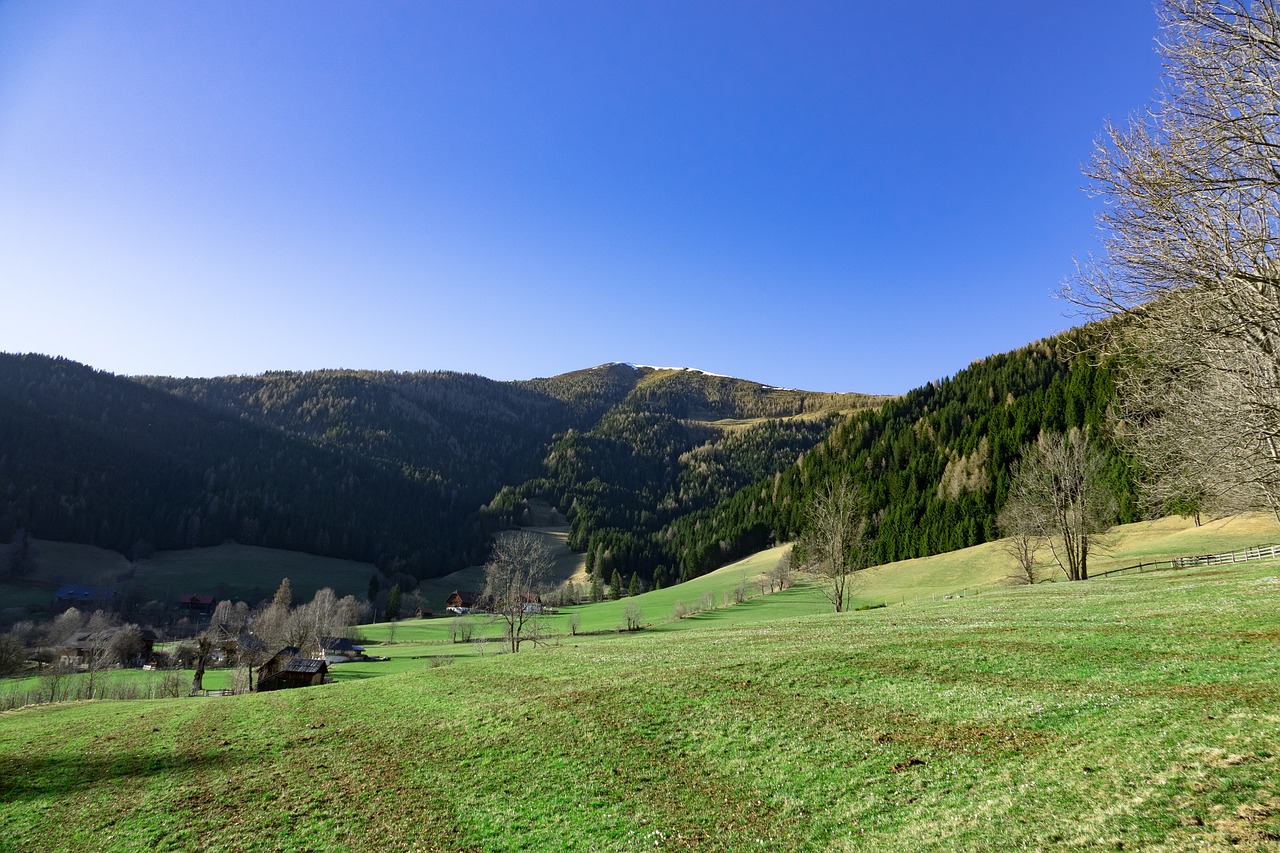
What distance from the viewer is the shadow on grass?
60.3 ft

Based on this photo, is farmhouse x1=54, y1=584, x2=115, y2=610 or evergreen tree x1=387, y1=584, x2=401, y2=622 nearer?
farmhouse x1=54, y1=584, x2=115, y2=610

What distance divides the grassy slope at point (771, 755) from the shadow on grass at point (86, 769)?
0.12 m

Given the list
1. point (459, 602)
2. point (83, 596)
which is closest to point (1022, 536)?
point (459, 602)

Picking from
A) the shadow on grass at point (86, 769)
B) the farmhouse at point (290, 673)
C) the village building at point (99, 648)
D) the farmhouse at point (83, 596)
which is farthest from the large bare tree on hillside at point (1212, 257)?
the farmhouse at point (83, 596)

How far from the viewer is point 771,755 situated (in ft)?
45.0

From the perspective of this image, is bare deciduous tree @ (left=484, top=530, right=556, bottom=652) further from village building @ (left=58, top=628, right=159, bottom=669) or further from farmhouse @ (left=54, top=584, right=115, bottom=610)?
farmhouse @ (left=54, top=584, right=115, bottom=610)

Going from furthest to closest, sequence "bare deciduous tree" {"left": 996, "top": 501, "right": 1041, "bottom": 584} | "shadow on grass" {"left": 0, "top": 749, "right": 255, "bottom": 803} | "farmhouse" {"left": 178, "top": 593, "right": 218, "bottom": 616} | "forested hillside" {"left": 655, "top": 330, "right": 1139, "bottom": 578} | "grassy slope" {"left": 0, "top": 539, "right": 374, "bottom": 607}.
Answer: "grassy slope" {"left": 0, "top": 539, "right": 374, "bottom": 607}, "farmhouse" {"left": 178, "top": 593, "right": 218, "bottom": 616}, "forested hillside" {"left": 655, "top": 330, "right": 1139, "bottom": 578}, "bare deciduous tree" {"left": 996, "top": 501, "right": 1041, "bottom": 584}, "shadow on grass" {"left": 0, "top": 749, "right": 255, "bottom": 803}

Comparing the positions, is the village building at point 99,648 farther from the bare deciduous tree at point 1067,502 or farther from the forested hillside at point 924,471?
the bare deciduous tree at point 1067,502

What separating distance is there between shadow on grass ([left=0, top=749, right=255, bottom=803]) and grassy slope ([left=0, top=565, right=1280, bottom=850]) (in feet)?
0.40

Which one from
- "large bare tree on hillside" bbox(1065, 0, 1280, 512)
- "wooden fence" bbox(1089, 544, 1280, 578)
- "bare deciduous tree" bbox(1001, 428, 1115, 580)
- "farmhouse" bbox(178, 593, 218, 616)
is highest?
"large bare tree on hillside" bbox(1065, 0, 1280, 512)

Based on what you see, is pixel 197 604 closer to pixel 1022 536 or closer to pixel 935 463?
pixel 1022 536

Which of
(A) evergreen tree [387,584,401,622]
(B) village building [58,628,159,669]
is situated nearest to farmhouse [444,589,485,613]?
(A) evergreen tree [387,584,401,622]

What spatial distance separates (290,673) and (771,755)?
62443 mm

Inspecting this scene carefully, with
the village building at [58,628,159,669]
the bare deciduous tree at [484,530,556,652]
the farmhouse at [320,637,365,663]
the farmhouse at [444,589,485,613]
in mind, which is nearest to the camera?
the bare deciduous tree at [484,530,556,652]
